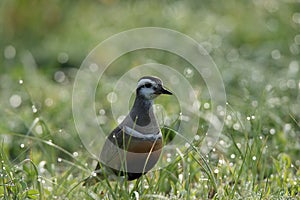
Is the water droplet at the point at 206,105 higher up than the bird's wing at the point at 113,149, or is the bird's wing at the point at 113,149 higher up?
the water droplet at the point at 206,105

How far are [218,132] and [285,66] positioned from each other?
2.02 m

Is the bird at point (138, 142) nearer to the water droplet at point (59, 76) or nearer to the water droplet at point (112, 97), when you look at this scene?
the water droplet at point (112, 97)

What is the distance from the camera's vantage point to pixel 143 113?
3.67 meters

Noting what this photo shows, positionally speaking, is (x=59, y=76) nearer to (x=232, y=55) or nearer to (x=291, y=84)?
(x=232, y=55)

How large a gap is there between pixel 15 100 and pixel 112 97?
0.89m

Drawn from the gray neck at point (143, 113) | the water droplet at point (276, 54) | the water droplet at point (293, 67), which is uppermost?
the water droplet at point (276, 54)

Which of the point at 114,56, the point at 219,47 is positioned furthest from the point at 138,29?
the point at 219,47

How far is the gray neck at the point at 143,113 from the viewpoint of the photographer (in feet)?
12.0

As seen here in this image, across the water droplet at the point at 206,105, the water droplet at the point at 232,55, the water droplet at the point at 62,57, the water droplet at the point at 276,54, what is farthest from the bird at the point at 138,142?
the water droplet at the point at 62,57

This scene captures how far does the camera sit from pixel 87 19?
7.94 meters

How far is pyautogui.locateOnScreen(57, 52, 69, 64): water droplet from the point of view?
7008 millimetres

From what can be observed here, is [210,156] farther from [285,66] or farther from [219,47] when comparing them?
[219,47]

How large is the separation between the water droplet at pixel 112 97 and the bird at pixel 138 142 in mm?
1963

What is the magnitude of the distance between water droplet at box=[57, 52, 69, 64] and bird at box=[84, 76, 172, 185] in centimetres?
333
